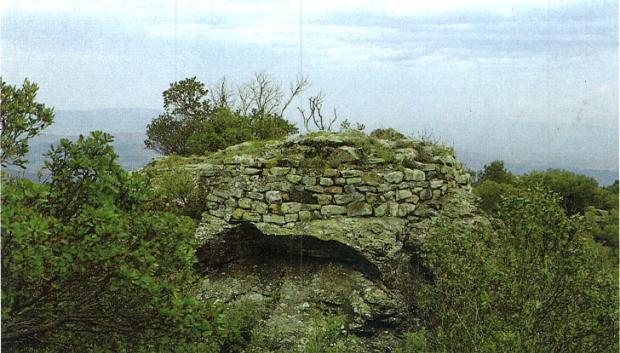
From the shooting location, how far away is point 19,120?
7562 millimetres

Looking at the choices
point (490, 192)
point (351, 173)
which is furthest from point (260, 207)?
point (490, 192)

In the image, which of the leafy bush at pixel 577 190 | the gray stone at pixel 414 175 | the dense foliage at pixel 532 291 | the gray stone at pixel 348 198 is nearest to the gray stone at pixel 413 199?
the gray stone at pixel 414 175

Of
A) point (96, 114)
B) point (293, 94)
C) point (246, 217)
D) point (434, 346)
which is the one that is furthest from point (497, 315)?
point (293, 94)

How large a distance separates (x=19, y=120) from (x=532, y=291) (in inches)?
281

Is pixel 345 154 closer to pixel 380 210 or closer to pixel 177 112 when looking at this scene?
pixel 380 210

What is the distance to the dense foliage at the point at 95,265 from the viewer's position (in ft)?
20.7

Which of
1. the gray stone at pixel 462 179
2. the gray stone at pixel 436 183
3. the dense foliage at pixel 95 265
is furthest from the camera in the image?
the gray stone at pixel 462 179

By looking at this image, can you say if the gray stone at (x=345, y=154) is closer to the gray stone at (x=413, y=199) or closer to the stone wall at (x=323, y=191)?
the stone wall at (x=323, y=191)

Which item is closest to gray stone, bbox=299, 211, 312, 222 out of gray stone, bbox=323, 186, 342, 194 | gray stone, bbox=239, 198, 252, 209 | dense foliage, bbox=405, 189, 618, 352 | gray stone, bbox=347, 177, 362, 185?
gray stone, bbox=323, 186, 342, 194

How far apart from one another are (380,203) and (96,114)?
7970 millimetres

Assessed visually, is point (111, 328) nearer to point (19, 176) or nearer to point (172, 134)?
point (19, 176)

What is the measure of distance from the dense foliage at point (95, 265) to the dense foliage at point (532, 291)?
409 centimetres

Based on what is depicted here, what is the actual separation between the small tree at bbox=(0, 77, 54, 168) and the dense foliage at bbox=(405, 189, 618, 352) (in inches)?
245

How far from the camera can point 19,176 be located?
7129mm
